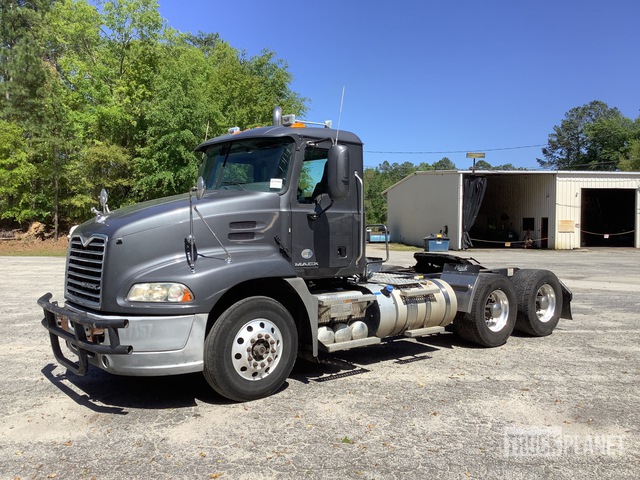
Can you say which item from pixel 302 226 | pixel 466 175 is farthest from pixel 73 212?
pixel 302 226

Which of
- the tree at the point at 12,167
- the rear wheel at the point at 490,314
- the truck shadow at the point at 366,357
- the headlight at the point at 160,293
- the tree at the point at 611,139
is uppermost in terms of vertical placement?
the tree at the point at 611,139

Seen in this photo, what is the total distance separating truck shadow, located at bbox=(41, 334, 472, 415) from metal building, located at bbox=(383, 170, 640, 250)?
90.3ft

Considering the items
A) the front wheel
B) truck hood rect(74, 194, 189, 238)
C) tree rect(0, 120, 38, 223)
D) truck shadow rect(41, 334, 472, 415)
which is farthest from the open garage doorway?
tree rect(0, 120, 38, 223)

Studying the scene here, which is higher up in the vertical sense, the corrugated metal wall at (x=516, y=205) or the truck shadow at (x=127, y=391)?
the corrugated metal wall at (x=516, y=205)

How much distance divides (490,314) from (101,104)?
32550mm

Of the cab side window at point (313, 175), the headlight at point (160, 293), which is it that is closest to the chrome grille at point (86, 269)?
the headlight at point (160, 293)

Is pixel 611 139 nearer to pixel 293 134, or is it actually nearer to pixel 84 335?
pixel 293 134

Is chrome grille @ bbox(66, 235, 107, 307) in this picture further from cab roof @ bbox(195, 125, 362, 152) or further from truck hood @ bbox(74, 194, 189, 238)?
cab roof @ bbox(195, 125, 362, 152)

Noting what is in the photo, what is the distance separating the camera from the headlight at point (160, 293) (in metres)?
4.59

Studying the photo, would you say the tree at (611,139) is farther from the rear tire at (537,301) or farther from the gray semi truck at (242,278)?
the gray semi truck at (242,278)

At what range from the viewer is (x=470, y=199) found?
111 feet

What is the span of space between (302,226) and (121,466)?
286cm

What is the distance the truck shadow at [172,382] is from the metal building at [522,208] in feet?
90.3

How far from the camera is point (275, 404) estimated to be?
Answer: 5117 millimetres
